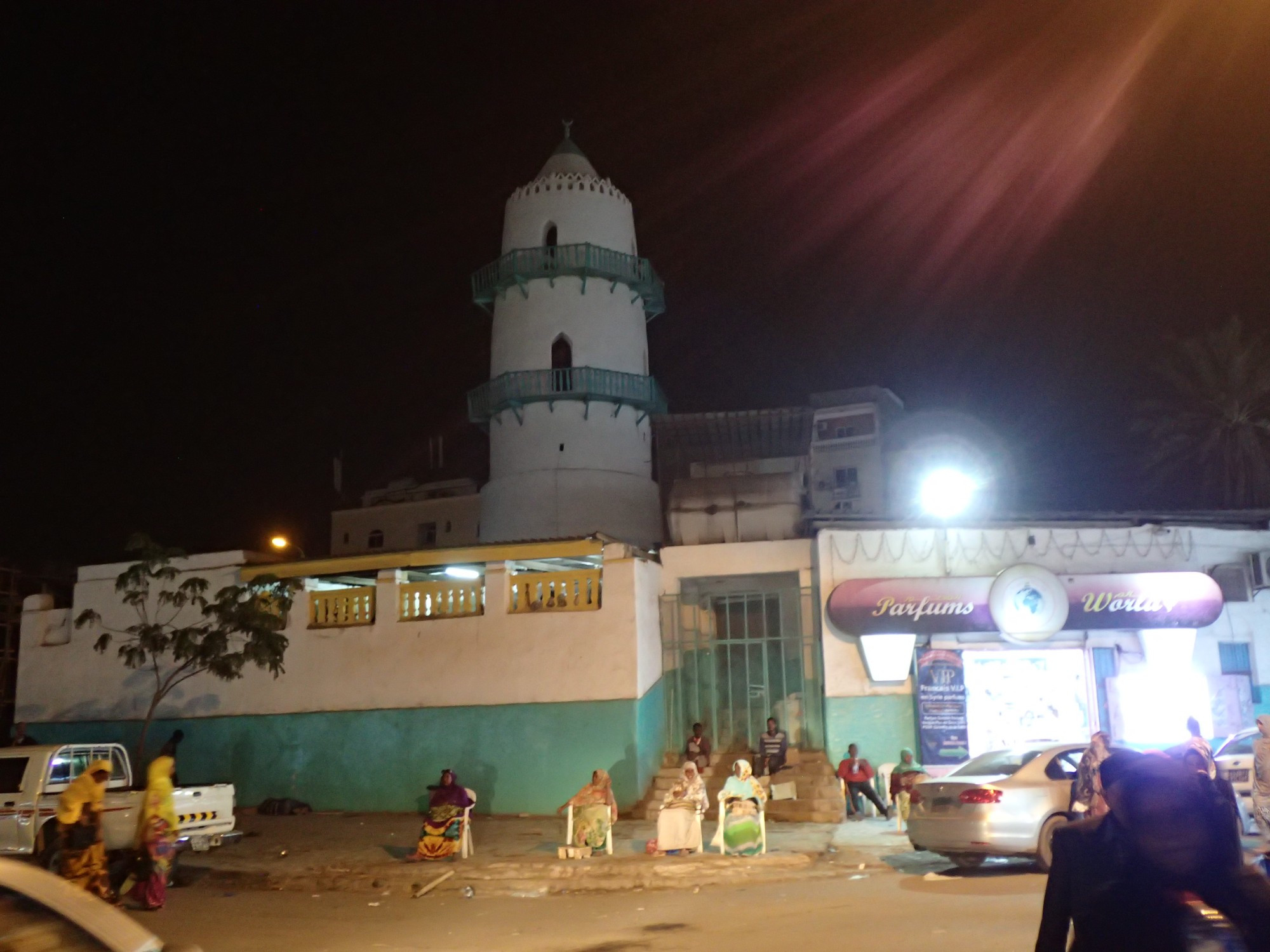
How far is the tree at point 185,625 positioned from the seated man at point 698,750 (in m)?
7.40

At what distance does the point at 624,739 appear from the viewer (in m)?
18.3

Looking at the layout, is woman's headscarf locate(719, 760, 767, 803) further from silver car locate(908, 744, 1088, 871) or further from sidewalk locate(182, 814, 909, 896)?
silver car locate(908, 744, 1088, 871)

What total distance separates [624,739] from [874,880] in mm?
6914

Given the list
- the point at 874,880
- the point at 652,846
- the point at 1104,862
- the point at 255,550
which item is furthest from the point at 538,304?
the point at 1104,862

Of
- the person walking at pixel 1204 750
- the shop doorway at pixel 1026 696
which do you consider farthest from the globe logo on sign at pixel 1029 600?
the person walking at pixel 1204 750

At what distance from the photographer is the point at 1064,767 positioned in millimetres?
12016

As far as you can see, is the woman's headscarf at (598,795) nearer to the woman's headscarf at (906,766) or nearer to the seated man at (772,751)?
the seated man at (772,751)

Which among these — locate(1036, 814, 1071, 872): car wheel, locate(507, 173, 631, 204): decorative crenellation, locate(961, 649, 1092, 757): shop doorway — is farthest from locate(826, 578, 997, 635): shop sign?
locate(507, 173, 631, 204): decorative crenellation

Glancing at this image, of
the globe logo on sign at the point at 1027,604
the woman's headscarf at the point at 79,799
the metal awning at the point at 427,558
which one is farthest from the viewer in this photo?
the metal awning at the point at 427,558

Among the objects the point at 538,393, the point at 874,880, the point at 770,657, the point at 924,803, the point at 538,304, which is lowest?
the point at 874,880

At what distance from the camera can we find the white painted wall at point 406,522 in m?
42.3

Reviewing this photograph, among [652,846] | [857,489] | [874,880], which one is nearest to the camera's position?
[874,880]

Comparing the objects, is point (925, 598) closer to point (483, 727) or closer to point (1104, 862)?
point (483, 727)

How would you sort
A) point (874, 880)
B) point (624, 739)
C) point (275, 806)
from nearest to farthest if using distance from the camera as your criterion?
point (874, 880) < point (624, 739) < point (275, 806)
